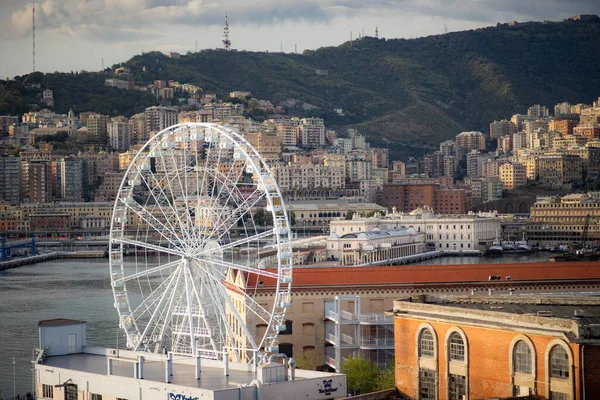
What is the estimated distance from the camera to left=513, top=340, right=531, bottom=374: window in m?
16.8

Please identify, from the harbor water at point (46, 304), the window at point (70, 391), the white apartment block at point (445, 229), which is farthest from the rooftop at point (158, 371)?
the white apartment block at point (445, 229)

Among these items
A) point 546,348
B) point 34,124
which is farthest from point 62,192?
point 546,348

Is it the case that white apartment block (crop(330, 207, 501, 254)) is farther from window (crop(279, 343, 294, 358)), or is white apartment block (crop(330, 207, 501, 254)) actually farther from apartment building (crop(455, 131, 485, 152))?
apartment building (crop(455, 131, 485, 152))

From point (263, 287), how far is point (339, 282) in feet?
5.54

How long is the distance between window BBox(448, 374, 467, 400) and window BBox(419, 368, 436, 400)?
0.33 meters

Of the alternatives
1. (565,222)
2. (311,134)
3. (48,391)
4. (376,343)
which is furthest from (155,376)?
(311,134)

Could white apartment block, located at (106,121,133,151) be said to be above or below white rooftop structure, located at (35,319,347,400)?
above

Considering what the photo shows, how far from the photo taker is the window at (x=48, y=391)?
19125 millimetres

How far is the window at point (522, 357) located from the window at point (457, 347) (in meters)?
1.02

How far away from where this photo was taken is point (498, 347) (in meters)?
17.3

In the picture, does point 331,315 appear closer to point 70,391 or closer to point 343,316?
point 343,316

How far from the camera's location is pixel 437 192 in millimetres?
114125

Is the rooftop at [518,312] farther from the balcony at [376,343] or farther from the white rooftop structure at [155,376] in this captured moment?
the balcony at [376,343]

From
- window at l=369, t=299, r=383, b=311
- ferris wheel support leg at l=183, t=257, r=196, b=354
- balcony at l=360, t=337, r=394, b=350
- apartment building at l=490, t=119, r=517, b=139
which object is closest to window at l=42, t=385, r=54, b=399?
ferris wheel support leg at l=183, t=257, r=196, b=354
